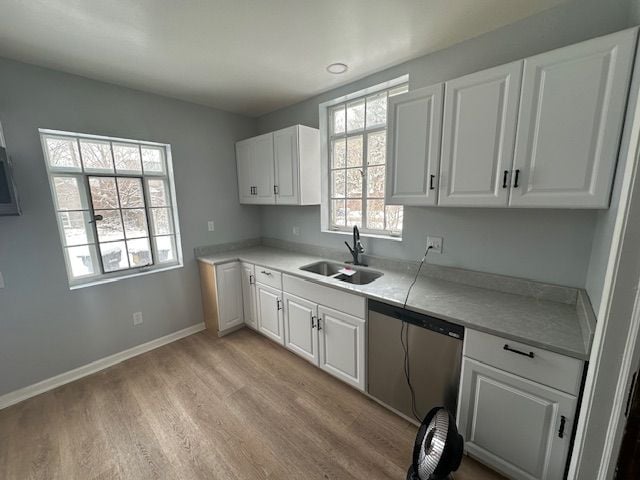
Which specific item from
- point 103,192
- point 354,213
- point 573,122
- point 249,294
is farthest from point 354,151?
point 103,192

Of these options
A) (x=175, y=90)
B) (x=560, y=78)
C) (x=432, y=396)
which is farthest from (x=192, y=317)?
(x=560, y=78)

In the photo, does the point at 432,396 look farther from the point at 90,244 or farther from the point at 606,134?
the point at 90,244

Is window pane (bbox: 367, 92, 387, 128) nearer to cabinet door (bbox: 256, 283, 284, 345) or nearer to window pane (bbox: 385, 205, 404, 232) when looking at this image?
window pane (bbox: 385, 205, 404, 232)

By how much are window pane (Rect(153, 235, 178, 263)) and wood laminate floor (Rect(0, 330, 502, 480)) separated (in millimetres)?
1050

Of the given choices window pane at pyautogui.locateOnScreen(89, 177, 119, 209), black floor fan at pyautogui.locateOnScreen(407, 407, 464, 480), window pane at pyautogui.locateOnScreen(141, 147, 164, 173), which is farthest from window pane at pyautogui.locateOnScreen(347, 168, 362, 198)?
window pane at pyautogui.locateOnScreen(89, 177, 119, 209)

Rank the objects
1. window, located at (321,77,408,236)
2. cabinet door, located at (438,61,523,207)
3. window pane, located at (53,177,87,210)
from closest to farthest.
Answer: cabinet door, located at (438,61,523,207) → window pane, located at (53,177,87,210) → window, located at (321,77,408,236)

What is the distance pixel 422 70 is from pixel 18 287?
346 cm

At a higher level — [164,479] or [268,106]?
[268,106]

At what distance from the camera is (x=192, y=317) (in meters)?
2.92

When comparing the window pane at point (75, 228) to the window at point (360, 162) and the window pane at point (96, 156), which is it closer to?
the window pane at point (96, 156)

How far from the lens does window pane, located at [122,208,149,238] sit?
2.46 m

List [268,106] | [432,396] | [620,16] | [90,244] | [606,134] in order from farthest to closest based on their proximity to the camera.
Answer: [268,106] < [90,244] < [432,396] < [620,16] < [606,134]

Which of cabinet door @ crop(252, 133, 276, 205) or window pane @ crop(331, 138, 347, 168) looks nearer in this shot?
window pane @ crop(331, 138, 347, 168)

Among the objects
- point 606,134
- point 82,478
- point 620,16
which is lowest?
point 82,478
